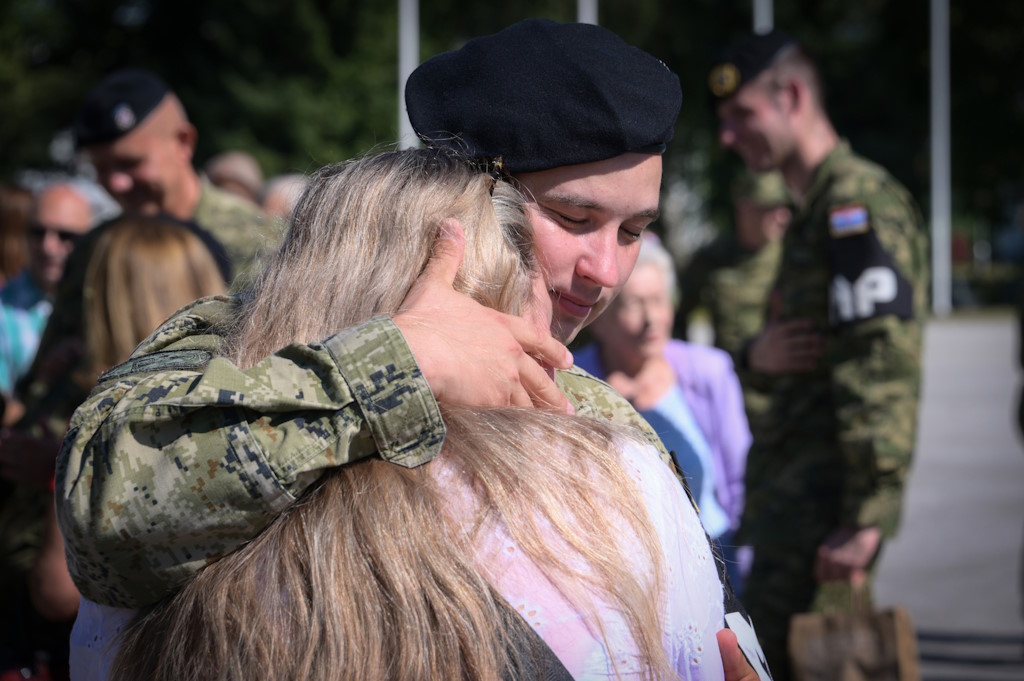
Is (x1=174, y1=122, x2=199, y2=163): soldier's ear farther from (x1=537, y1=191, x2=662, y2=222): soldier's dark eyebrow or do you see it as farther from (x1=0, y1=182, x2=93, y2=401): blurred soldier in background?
(x1=537, y1=191, x2=662, y2=222): soldier's dark eyebrow

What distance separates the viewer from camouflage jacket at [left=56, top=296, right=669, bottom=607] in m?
1.16

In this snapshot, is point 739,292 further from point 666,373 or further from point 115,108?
point 115,108

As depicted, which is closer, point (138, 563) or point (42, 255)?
point (138, 563)

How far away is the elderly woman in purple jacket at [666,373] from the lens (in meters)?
3.91

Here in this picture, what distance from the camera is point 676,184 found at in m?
33.4

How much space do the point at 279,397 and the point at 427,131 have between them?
0.58 metres

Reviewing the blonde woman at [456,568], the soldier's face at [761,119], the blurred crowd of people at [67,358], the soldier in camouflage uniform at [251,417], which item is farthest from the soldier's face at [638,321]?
the blonde woman at [456,568]

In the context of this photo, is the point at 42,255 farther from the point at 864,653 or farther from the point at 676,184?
the point at 676,184

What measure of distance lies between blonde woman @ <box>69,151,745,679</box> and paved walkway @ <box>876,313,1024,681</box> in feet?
14.0

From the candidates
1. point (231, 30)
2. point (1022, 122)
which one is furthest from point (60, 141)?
point (1022, 122)

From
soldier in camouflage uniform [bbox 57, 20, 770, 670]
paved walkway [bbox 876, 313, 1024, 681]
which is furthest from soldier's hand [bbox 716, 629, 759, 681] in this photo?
paved walkway [bbox 876, 313, 1024, 681]

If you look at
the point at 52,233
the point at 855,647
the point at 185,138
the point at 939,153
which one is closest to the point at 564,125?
the point at 855,647

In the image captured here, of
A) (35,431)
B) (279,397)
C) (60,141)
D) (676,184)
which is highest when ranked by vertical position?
(279,397)

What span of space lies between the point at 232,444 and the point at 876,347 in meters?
2.56
